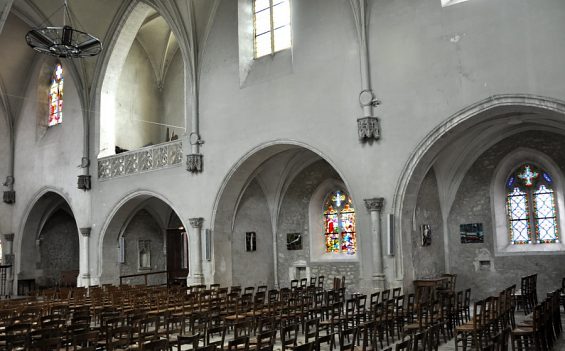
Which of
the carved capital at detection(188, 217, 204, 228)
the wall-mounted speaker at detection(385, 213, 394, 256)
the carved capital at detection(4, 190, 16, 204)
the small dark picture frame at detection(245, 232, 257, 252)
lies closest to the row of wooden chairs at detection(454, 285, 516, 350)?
the wall-mounted speaker at detection(385, 213, 394, 256)

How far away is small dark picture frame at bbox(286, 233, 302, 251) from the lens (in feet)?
64.9

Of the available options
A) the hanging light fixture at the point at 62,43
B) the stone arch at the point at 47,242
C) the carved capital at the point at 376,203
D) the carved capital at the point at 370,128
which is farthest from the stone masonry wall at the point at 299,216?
the stone arch at the point at 47,242

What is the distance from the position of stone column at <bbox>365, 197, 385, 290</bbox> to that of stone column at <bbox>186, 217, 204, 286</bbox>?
21.5 ft

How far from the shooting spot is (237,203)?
61.5 ft

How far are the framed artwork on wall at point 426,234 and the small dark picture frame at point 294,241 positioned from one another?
5226 millimetres

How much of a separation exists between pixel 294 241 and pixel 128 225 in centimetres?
787

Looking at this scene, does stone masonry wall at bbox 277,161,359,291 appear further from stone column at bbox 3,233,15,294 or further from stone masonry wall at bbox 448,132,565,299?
stone column at bbox 3,233,15,294

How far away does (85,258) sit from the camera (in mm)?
21969

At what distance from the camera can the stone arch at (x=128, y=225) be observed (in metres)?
21.3

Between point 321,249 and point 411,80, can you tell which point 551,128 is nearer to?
point 411,80

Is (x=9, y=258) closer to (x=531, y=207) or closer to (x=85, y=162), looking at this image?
(x=85, y=162)

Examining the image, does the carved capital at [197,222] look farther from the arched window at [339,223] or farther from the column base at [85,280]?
the column base at [85,280]

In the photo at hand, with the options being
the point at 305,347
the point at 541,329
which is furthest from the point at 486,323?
the point at 305,347

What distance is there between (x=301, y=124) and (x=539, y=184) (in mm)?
7366
